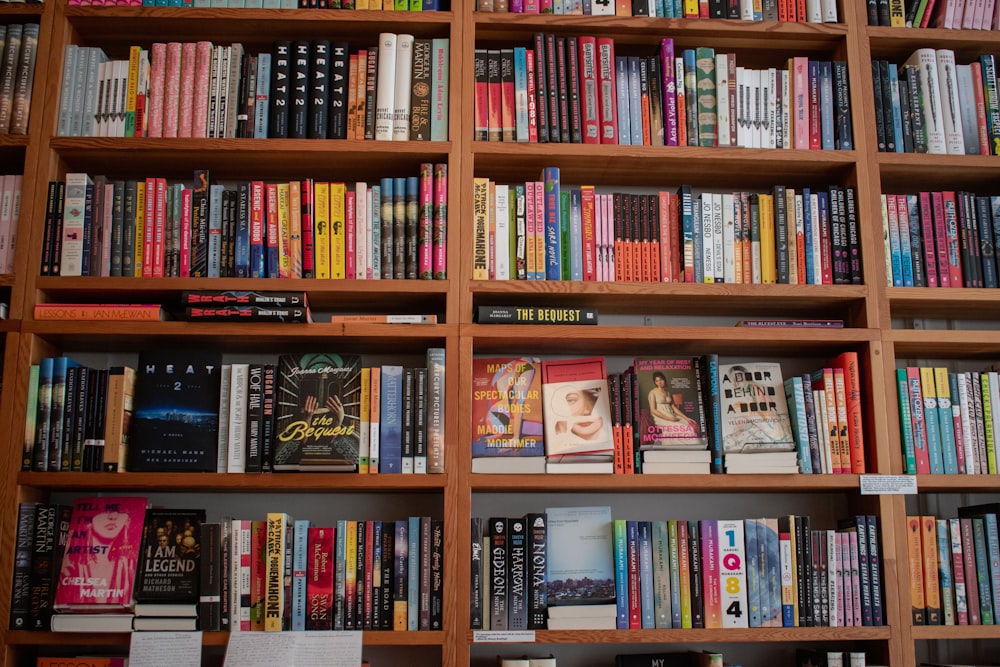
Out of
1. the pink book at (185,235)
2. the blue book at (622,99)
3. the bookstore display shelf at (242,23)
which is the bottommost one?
the pink book at (185,235)

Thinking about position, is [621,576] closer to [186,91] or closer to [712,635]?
[712,635]

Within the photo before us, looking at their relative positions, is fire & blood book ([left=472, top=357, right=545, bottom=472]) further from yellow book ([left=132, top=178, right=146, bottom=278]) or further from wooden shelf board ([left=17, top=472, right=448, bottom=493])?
yellow book ([left=132, top=178, right=146, bottom=278])

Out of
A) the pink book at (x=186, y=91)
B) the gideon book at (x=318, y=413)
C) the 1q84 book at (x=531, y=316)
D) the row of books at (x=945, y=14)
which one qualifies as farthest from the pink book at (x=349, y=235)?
the row of books at (x=945, y=14)

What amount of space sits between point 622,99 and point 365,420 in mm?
1076

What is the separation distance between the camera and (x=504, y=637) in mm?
2248

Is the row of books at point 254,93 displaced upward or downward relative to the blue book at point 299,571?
upward

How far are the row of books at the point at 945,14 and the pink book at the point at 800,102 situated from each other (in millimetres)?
263

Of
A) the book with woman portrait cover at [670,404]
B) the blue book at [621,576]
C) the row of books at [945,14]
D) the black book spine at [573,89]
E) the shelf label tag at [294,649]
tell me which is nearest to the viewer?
the shelf label tag at [294,649]

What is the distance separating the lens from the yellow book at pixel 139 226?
242 cm

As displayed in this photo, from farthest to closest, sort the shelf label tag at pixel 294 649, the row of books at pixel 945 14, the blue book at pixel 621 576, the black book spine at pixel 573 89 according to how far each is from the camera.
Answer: the row of books at pixel 945 14 < the black book spine at pixel 573 89 < the blue book at pixel 621 576 < the shelf label tag at pixel 294 649

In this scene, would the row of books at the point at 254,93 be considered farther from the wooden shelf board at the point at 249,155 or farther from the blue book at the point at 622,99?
the blue book at the point at 622,99

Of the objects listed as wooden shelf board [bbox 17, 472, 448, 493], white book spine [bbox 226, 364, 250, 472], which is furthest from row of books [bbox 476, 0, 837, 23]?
wooden shelf board [bbox 17, 472, 448, 493]

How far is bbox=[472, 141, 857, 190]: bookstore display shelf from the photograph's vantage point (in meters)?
2.50

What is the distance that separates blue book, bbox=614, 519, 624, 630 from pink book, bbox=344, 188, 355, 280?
91 centimetres
